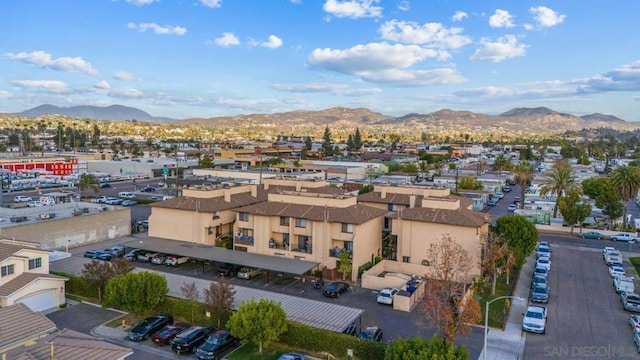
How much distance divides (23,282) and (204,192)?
20370 millimetres

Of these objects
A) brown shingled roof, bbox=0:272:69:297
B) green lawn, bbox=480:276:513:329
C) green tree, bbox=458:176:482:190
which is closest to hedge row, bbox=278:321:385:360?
green lawn, bbox=480:276:513:329

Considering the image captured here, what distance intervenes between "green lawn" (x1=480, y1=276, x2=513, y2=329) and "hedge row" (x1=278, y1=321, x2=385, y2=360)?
10.7m

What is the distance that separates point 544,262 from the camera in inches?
1773

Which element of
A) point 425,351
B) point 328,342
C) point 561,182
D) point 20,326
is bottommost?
point 328,342

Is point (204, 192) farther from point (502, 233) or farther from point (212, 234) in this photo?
point (502, 233)

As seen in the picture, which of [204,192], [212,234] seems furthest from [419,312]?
[204,192]

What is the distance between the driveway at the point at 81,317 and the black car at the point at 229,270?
33.5 feet

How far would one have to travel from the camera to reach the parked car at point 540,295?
116 feet

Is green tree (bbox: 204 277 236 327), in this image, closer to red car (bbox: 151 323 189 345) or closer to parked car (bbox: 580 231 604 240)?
red car (bbox: 151 323 189 345)

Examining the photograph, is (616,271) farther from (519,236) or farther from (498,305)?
(498,305)

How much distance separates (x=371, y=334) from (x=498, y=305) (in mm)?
12296

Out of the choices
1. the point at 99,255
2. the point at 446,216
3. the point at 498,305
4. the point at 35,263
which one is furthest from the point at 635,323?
the point at 99,255

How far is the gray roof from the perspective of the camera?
20.1 m

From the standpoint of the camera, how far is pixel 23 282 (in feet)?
101
